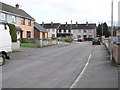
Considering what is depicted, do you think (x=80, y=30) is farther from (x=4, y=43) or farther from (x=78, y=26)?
(x=4, y=43)

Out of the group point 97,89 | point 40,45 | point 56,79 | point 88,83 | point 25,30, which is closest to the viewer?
point 97,89

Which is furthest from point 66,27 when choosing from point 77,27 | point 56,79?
point 56,79

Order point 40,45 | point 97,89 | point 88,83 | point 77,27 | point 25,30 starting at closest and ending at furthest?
point 97,89 < point 88,83 < point 40,45 < point 25,30 < point 77,27

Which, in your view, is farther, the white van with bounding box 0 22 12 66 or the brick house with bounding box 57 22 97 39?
the brick house with bounding box 57 22 97 39

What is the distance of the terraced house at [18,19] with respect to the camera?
27.9 metres

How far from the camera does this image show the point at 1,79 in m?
6.61

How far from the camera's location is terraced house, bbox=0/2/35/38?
91.7 feet

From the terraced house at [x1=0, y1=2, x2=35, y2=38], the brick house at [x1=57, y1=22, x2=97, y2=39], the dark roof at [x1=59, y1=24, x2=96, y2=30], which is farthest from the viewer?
the dark roof at [x1=59, y1=24, x2=96, y2=30]

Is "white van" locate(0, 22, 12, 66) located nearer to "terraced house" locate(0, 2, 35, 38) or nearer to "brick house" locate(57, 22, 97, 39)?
"terraced house" locate(0, 2, 35, 38)

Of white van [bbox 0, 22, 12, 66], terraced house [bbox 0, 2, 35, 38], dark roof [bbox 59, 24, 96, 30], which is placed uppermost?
dark roof [bbox 59, 24, 96, 30]

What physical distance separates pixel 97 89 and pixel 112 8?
27.8 ft

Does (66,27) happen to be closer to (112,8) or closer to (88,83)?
(112,8)

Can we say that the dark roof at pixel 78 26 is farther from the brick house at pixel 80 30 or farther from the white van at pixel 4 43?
the white van at pixel 4 43

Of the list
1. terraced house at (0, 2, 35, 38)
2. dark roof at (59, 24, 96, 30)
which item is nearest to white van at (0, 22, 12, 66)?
terraced house at (0, 2, 35, 38)
